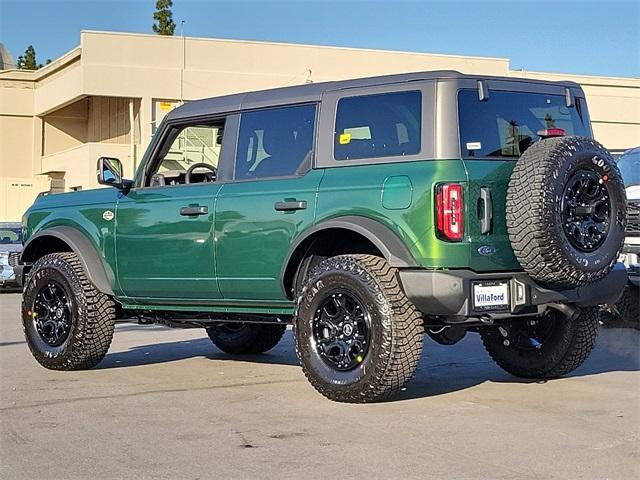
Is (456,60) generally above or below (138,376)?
above

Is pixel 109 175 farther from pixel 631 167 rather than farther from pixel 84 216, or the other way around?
pixel 631 167

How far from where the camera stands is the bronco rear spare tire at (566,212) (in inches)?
256

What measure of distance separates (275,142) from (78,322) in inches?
92.8

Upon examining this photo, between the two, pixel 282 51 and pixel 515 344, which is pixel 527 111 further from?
pixel 282 51

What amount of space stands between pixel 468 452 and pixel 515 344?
2.76 meters

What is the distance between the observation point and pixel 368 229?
6.76 meters

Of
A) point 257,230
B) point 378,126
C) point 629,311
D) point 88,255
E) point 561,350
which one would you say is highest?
point 378,126

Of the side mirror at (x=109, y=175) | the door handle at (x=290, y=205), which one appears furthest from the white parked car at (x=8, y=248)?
the door handle at (x=290, y=205)

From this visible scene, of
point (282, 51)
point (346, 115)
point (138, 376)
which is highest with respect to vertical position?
point (282, 51)

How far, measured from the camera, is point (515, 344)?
816 centimetres

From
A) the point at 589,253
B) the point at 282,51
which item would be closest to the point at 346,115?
the point at 589,253

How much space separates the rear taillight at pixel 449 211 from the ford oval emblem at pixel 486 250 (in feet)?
0.64

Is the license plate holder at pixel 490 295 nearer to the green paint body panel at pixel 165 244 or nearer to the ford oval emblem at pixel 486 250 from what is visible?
the ford oval emblem at pixel 486 250

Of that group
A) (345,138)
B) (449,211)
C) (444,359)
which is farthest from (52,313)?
(449,211)
